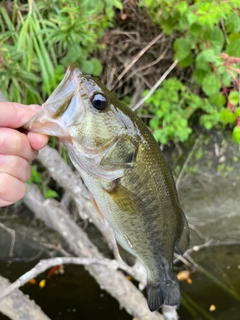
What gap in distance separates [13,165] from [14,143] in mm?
89

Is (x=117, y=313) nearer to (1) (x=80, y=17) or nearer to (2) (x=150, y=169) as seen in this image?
(2) (x=150, y=169)

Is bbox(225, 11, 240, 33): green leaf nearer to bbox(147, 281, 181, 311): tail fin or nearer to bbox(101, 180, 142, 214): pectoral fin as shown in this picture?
bbox(101, 180, 142, 214): pectoral fin

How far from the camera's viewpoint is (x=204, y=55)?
2014 millimetres

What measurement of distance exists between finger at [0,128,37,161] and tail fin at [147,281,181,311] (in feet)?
2.81

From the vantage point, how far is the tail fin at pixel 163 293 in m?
1.43

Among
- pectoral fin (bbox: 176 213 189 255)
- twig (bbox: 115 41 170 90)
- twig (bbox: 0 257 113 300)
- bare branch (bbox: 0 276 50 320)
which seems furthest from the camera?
twig (bbox: 115 41 170 90)

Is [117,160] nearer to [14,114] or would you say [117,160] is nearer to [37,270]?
[14,114]

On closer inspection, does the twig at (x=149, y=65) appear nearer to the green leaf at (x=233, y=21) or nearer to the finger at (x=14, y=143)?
the green leaf at (x=233, y=21)

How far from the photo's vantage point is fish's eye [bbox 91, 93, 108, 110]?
3.39 ft

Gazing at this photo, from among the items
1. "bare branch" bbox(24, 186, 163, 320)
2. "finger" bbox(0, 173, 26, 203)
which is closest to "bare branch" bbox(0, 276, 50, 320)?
"bare branch" bbox(24, 186, 163, 320)

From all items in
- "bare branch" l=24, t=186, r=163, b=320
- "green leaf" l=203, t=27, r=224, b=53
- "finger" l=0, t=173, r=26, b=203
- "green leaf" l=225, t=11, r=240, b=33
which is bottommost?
"bare branch" l=24, t=186, r=163, b=320

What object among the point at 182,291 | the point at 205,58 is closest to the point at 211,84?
the point at 205,58

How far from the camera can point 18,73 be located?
2.16m

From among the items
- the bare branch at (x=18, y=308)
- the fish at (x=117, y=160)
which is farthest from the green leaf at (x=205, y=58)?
the bare branch at (x=18, y=308)
